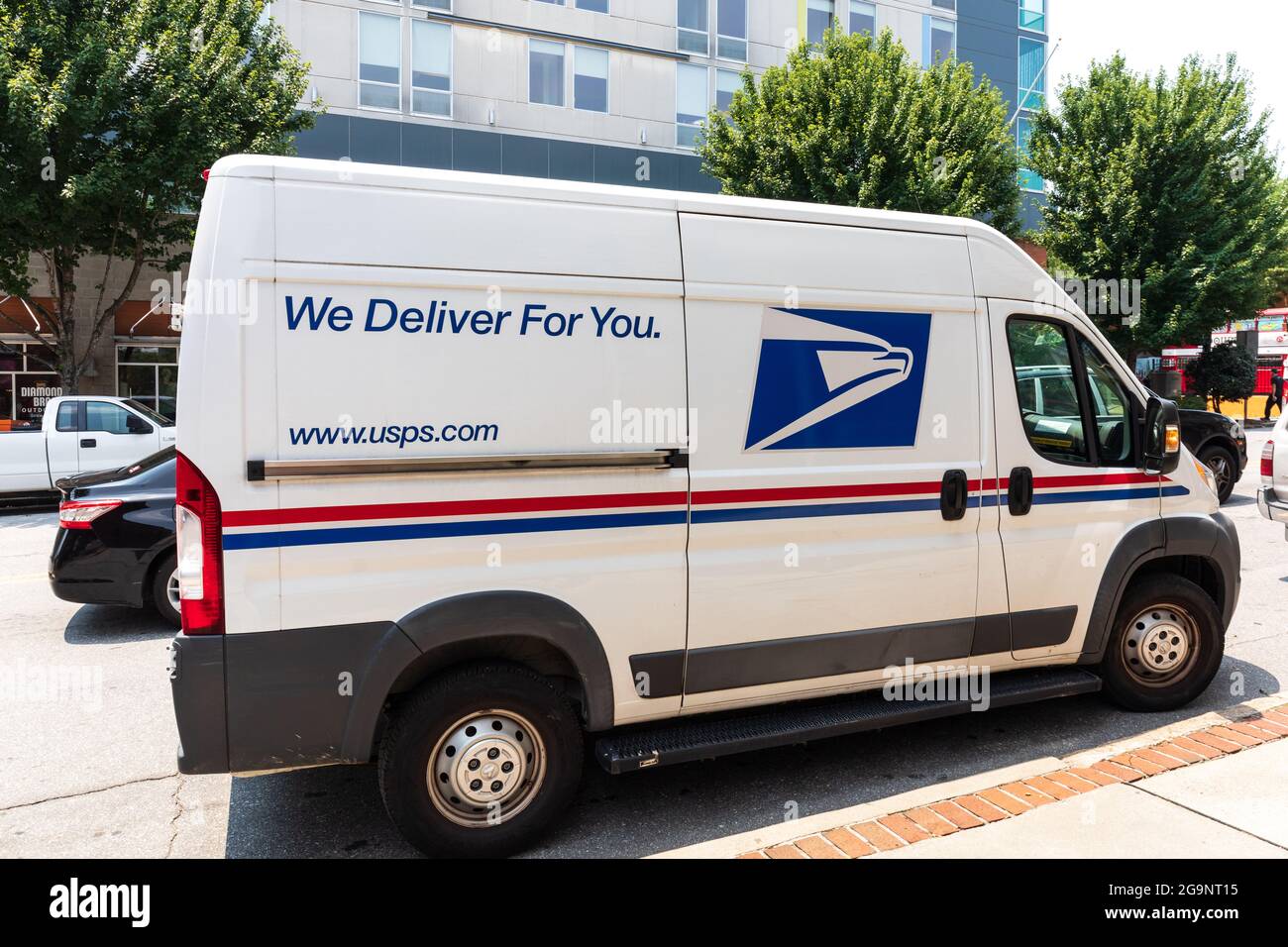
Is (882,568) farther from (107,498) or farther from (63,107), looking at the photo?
(63,107)

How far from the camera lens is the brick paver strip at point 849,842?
3.40 m

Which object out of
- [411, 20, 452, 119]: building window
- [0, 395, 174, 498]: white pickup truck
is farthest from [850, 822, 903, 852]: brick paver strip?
[411, 20, 452, 119]: building window

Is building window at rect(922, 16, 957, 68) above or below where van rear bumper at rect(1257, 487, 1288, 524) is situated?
above

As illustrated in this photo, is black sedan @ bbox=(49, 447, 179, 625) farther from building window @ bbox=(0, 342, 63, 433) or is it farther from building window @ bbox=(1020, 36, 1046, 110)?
building window @ bbox=(1020, 36, 1046, 110)

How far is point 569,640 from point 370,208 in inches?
68.7

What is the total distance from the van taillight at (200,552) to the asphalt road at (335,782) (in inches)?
42.9

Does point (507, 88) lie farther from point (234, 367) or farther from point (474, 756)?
point (474, 756)

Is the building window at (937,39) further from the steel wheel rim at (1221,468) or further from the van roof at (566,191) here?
the van roof at (566,191)

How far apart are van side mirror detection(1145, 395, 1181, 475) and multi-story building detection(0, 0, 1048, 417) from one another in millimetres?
19384

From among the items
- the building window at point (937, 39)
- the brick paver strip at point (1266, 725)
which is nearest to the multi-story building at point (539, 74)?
the building window at point (937, 39)

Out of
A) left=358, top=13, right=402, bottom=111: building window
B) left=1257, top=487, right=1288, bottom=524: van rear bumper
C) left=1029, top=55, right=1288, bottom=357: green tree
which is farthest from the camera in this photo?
left=358, top=13, right=402, bottom=111: building window

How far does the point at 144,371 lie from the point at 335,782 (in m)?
21.1

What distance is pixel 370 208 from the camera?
10.6 ft

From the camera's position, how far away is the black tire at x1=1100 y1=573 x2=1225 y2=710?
185 inches
